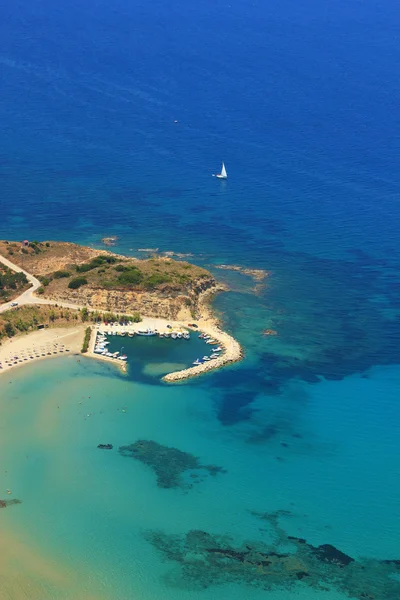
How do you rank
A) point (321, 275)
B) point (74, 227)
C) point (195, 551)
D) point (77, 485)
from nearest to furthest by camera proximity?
1. point (195, 551)
2. point (77, 485)
3. point (321, 275)
4. point (74, 227)

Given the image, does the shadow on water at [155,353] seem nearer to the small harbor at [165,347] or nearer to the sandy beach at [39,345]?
the small harbor at [165,347]

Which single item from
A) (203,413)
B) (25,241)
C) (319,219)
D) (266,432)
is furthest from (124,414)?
(319,219)

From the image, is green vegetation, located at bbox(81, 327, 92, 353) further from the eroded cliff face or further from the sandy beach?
the eroded cliff face

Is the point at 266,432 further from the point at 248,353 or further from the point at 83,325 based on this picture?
the point at 83,325

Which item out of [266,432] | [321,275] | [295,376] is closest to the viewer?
[266,432]

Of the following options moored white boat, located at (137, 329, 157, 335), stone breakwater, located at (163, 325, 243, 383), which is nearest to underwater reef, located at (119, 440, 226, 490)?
stone breakwater, located at (163, 325, 243, 383)

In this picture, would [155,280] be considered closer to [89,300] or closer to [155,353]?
[89,300]

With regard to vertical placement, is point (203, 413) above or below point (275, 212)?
below

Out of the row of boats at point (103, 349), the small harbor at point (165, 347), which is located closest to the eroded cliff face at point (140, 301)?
the small harbor at point (165, 347)
